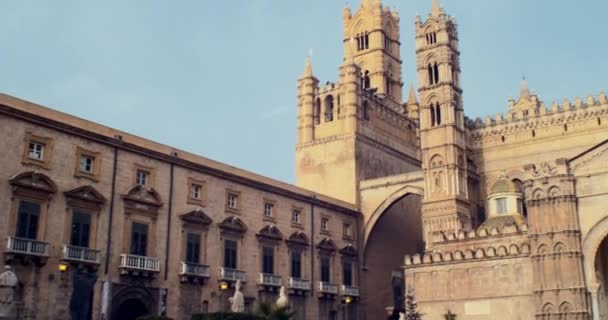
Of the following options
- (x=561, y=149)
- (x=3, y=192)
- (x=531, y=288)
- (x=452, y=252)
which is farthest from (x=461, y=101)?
(x=3, y=192)

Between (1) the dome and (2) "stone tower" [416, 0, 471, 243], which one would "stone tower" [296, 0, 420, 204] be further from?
Result: (1) the dome

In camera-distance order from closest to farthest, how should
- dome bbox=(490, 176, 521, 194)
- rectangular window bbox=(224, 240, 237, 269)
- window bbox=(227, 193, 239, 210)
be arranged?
1. rectangular window bbox=(224, 240, 237, 269)
2. window bbox=(227, 193, 239, 210)
3. dome bbox=(490, 176, 521, 194)

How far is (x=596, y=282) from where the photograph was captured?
3603 centimetres

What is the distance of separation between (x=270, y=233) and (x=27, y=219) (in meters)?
17.0

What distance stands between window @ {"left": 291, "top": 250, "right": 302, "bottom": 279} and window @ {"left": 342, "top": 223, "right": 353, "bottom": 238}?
6.55m

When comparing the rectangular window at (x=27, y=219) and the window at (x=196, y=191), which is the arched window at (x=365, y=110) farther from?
the rectangular window at (x=27, y=219)

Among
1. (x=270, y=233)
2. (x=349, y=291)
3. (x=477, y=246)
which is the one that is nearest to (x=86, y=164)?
(x=270, y=233)

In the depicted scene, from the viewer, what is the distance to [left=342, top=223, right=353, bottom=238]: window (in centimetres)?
5289

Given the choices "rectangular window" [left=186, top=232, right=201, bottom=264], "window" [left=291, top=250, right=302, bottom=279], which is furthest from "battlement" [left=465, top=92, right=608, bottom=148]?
"rectangular window" [left=186, top=232, right=201, bottom=264]

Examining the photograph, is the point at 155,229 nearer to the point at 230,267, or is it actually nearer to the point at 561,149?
the point at 230,267

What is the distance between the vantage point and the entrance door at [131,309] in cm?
3547

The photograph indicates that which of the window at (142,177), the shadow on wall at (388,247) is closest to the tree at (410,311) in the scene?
the shadow on wall at (388,247)

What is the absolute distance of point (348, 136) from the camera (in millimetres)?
57781

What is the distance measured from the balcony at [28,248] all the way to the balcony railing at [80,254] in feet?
3.49
